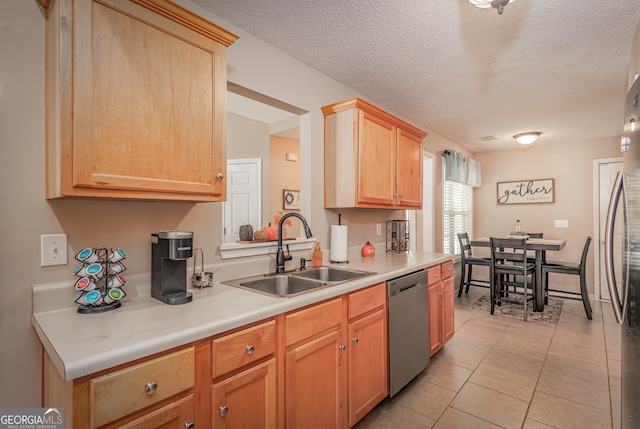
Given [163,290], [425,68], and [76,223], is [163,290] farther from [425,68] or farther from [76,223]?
[425,68]

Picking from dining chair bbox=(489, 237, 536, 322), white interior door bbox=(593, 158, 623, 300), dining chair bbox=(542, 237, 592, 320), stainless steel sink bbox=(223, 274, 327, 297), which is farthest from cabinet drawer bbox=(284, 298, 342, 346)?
white interior door bbox=(593, 158, 623, 300)

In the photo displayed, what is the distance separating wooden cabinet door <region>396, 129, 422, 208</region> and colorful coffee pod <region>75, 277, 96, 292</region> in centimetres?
234

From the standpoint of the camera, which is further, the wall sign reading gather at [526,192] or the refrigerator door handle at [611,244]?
the wall sign reading gather at [526,192]

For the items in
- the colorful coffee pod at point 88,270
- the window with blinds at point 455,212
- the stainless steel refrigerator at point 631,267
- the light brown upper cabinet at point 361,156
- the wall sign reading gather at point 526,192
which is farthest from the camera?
the wall sign reading gather at point 526,192

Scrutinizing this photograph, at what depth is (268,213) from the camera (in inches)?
182

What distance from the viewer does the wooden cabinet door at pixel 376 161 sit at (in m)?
2.52

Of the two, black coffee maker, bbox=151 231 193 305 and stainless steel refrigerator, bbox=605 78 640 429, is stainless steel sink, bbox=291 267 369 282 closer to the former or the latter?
black coffee maker, bbox=151 231 193 305

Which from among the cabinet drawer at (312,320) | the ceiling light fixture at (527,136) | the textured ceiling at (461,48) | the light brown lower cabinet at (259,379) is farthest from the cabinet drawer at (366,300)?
the ceiling light fixture at (527,136)

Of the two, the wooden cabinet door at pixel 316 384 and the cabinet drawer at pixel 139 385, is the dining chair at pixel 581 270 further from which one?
the cabinet drawer at pixel 139 385

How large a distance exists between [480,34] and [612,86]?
181 centimetres

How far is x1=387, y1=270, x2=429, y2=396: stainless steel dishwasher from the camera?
2133mm

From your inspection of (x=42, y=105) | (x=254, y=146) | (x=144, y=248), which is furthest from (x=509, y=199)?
(x=42, y=105)

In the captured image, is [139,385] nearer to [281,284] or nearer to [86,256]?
[86,256]

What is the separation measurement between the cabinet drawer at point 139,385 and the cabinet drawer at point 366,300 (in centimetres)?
94
